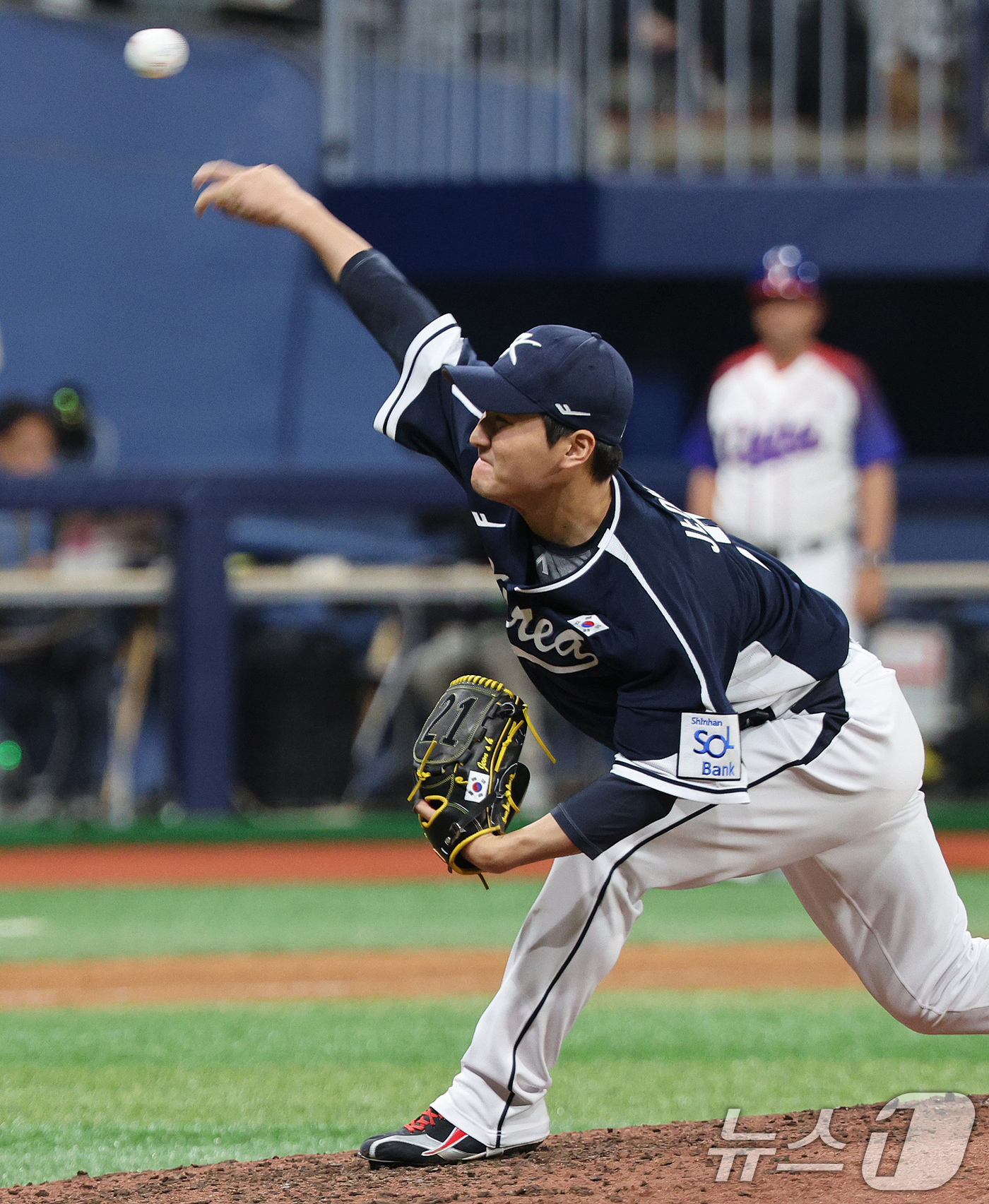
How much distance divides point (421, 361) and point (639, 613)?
697 mm

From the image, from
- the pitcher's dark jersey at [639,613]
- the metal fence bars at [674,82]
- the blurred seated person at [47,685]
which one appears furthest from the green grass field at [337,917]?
the metal fence bars at [674,82]

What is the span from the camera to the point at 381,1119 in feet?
12.0

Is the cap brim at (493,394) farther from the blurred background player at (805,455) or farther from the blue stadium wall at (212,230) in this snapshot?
the blue stadium wall at (212,230)

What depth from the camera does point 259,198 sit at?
3.38m

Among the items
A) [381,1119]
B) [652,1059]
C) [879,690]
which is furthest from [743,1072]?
[879,690]

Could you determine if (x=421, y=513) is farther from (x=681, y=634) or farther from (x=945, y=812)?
(x=681, y=634)

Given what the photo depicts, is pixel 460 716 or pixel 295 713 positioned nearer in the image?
pixel 460 716

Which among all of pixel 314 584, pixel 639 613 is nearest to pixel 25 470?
pixel 314 584

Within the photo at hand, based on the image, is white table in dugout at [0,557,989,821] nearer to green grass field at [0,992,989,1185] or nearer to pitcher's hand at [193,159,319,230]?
green grass field at [0,992,989,1185]

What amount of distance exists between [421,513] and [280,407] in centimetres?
347

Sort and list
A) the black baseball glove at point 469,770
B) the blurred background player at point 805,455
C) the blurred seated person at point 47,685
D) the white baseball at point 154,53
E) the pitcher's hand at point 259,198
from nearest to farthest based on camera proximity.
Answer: the black baseball glove at point 469,770 → the pitcher's hand at point 259,198 → the white baseball at point 154,53 → the blurred background player at point 805,455 → the blurred seated person at point 47,685

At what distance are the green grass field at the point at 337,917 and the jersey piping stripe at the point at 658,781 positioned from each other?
135 inches

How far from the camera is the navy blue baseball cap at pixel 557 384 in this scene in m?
2.88

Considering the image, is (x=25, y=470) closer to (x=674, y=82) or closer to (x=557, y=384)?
(x=674, y=82)
